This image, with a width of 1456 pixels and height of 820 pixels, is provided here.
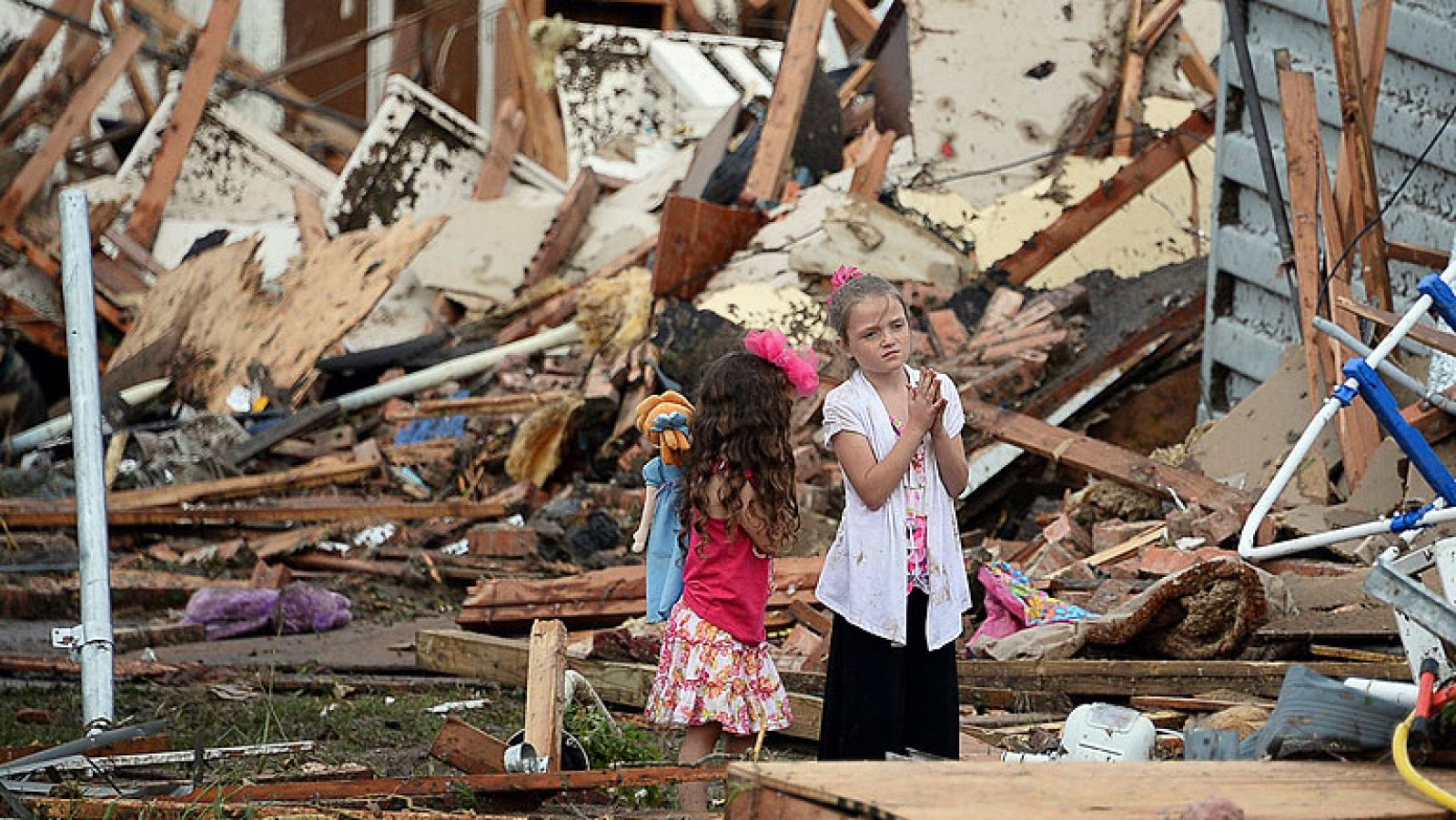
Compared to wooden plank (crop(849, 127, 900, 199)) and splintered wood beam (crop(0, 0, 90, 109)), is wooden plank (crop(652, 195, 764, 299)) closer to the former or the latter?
wooden plank (crop(849, 127, 900, 199))

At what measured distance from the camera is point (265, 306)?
581 inches

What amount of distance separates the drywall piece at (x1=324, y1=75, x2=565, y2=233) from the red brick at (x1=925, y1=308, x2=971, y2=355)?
6.78 m

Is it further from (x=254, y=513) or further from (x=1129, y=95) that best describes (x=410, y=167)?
(x=1129, y=95)

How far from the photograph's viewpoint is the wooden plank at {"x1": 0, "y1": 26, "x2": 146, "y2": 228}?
15.8m

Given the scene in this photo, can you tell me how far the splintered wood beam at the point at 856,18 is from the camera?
679 inches

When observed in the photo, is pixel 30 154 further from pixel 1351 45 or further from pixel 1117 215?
pixel 1351 45

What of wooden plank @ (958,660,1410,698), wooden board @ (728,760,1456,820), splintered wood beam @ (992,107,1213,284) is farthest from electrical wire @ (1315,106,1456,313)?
wooden board @ (728,760,1456,820)

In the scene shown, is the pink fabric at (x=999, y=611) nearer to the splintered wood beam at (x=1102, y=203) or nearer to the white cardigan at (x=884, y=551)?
the white cardigan at (x=884, y=551)

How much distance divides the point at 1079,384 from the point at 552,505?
3.32 meters

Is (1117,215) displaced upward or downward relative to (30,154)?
downward

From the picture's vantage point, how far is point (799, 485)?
9.76m

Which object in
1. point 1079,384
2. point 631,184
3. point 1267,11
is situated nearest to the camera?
point 1267,11

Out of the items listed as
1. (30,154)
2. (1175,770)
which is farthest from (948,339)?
(30,154)

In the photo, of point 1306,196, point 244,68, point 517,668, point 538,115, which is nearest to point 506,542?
point 517,668
